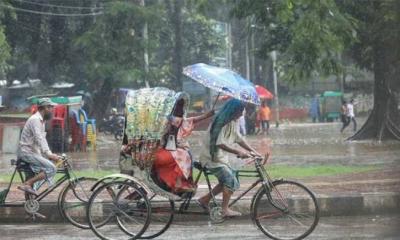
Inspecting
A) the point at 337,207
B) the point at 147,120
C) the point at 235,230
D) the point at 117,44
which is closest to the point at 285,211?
the point at 235,230

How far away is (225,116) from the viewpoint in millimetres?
7719

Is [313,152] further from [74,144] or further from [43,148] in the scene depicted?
[43,148]

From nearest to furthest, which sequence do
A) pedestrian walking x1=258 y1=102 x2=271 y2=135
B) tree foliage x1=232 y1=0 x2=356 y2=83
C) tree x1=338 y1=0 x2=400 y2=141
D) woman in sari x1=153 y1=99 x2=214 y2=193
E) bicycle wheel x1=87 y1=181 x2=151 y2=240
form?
woman in sari x1=153 y1=99 x2=214 y2=193 < bicycle wheel x1=87 y1=181 x2=151 y2=240 < tree foliage x1=232 y1=0 x2=356 y2=83 < tree x1=338 y1=0 x2=400 y2=141 < pedestrian walking x1=258 y1=102 x2=271 y2=135

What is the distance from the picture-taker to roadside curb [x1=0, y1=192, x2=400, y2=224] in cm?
948

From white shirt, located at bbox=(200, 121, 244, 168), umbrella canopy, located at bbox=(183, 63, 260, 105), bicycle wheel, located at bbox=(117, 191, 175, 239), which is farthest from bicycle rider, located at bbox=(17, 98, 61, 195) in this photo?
umbrella canopy, located at bbox=(183, 63, 260, 105)

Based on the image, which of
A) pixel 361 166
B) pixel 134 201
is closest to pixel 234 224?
pixel 134 201

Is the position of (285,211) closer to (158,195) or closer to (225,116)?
(225,116)

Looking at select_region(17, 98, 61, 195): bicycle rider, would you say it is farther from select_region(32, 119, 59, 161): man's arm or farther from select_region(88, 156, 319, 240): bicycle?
select_region(88, 156, 319, 240): bicycle

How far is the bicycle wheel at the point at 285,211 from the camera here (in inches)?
302

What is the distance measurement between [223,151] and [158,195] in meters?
0.85

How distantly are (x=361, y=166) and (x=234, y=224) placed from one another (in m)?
6.63

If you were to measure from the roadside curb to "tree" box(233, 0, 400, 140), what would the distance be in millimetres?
2618

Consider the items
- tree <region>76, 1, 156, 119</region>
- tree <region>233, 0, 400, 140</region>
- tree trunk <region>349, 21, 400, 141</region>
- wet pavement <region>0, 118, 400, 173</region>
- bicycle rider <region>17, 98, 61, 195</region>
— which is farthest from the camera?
tree <region>76, 1, 156, 119</region>

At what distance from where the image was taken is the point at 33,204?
859 centimetres
